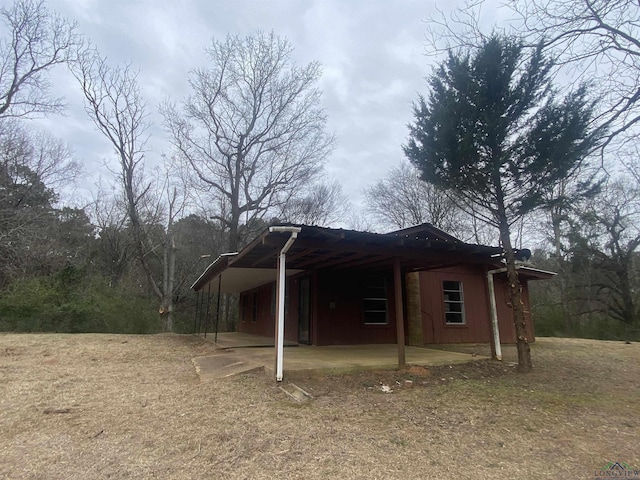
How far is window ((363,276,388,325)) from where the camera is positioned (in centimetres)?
1019

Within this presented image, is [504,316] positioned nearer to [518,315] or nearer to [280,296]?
[518,315]

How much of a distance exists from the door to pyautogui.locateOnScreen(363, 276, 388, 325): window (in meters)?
1.53

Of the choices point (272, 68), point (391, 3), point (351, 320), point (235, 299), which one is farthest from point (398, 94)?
point (235, 299)

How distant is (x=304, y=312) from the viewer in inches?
407

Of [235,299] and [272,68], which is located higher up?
[272,68]

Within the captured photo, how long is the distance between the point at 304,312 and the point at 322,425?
6.63 meters

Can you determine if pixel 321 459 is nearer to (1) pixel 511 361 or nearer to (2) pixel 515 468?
(2) pixel 515 468

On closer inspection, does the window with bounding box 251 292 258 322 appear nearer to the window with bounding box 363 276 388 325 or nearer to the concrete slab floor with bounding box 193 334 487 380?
the window with bounding box 363 276 388 325

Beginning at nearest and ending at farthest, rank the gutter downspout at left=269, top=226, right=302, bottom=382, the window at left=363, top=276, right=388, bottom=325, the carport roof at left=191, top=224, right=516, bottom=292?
the gutter downspout at left=269, top=226, right=302, bottom=382
the carport roof at left=191, top=224, right=516, bottom=292
the window at left=363, top=276, right=388, bottom=325

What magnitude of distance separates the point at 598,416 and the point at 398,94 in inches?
258

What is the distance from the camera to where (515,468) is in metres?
2.81

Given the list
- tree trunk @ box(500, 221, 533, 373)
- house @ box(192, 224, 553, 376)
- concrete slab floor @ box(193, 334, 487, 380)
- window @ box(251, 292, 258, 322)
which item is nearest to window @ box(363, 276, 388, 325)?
house @ box(192, 224, 553, 376)

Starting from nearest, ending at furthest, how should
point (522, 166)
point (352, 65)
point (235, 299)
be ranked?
1. point (522, 166)
2. point (352, 65)
3. point (235, 299)

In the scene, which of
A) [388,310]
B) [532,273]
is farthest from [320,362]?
[532,273]
